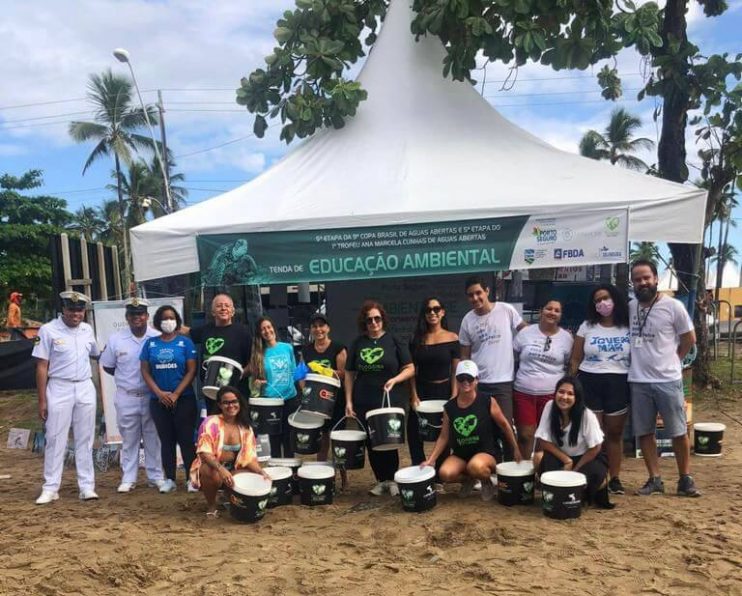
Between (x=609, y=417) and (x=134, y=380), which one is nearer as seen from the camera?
(x=609, y=417)

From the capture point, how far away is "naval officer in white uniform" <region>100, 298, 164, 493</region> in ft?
18.1

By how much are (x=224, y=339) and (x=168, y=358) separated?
0.51 metres

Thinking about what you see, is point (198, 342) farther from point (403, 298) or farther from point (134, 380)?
point (403, 298)

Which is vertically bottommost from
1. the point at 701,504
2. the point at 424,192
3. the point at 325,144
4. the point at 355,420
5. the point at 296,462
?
the point at 701,504

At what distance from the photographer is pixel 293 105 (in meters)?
7.86

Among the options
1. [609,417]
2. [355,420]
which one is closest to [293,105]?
[355,420]

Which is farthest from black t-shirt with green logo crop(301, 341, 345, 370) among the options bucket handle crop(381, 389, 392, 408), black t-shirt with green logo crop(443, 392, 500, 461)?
black t-shirt with green logo crop(443, 392, 500, 461)

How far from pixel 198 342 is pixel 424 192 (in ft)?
8.58

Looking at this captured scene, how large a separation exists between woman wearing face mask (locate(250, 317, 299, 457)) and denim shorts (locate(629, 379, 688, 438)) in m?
2.46

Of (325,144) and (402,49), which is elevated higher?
(402,49)

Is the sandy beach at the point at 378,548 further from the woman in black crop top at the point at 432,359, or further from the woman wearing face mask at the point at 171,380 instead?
the woman in black crop top at the point at 432,359

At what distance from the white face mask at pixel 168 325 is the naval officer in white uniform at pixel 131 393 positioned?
14.1 inches

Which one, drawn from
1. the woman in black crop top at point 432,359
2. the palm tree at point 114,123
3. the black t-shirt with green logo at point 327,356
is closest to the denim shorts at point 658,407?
the woman in black crop top at point 432,359

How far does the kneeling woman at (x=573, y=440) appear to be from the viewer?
14.6ft
